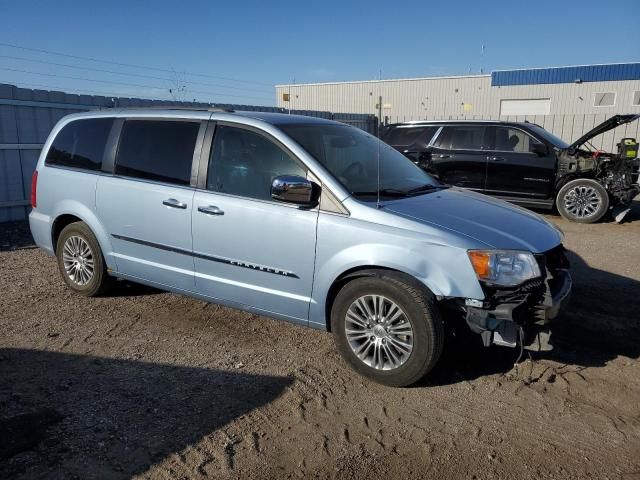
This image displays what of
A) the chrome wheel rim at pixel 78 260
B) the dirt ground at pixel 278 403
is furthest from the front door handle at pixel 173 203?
the chrome wheel rim at pixel 78 260

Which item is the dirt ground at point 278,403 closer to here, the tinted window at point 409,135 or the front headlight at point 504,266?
the front headlight at point 504,266

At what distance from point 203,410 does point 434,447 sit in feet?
4.66

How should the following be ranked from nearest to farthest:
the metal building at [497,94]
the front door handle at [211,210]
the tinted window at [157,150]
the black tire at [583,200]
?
the front door handle at [211,210]
the tinted window at [157,150]
the black tire at [583,200]
the metal building at [497,94]

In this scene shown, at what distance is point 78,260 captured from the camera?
5250mm

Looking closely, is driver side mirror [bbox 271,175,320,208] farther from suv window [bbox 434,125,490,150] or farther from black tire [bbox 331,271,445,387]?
suv window [bbox 434,125,490,150]

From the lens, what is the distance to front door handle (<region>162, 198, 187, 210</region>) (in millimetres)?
4293

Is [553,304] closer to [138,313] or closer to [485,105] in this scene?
[138,313]

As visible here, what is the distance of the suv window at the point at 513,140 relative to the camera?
33.4ft

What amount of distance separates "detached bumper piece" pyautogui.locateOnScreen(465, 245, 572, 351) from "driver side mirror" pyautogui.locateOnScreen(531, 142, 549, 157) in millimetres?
7066

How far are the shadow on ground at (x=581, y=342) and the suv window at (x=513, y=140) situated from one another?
4.96 m

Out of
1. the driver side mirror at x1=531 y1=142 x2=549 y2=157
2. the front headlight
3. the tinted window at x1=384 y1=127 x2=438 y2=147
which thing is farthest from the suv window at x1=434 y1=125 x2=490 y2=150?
the front headlight

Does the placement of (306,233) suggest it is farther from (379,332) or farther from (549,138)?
(549,138)

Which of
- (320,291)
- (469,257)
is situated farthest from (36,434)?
(469,257)

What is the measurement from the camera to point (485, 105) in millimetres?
31453
